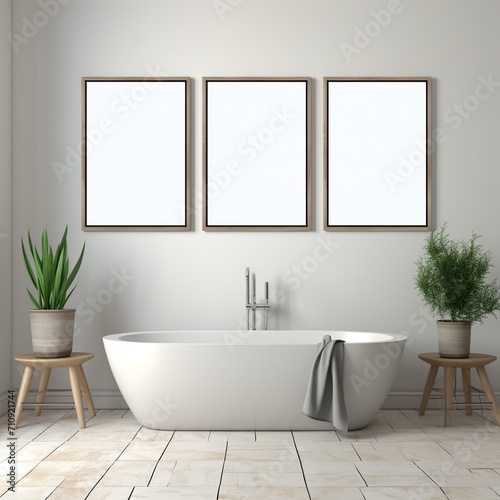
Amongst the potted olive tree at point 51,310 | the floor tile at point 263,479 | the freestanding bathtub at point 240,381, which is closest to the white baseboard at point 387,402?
the potted olive tree at point 51,310

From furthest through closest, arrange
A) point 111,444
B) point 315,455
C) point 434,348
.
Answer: point 434,348 < point 111,444 < point 315,455

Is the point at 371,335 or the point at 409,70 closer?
the point at 371,335

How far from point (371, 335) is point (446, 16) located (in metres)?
2.37

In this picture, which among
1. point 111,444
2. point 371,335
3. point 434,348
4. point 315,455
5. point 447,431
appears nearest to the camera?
point 315,455

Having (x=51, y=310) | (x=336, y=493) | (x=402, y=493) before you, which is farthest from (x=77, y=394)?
(x=402, y=493)

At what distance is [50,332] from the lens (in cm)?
420

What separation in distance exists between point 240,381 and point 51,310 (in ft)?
4.27

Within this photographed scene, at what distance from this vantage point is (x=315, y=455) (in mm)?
3480

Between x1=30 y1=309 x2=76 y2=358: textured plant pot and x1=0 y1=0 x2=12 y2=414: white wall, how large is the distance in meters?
0.54

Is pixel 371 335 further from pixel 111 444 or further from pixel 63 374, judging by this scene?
pixel 63 374

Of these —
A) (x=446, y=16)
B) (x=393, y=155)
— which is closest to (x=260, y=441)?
(x=393, y=155)

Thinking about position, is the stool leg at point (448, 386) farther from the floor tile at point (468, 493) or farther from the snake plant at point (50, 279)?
the snake plant at point (50, 279)

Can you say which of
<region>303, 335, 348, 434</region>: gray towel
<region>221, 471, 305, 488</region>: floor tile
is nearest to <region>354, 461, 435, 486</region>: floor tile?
<region>221, 471, 305, 488</region>: floor tile

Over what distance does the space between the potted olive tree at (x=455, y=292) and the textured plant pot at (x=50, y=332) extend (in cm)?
234
